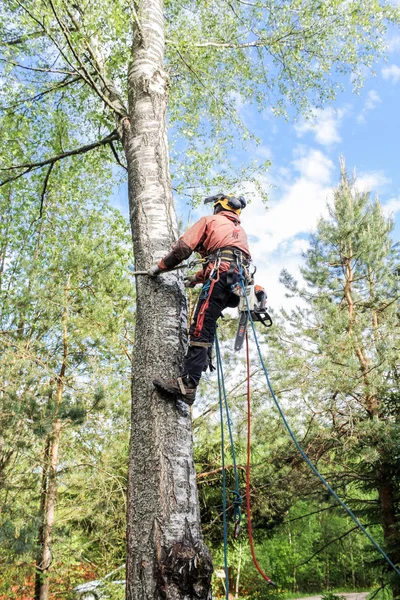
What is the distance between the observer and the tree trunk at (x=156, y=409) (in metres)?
2.00

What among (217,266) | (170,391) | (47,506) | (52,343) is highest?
(52,343)

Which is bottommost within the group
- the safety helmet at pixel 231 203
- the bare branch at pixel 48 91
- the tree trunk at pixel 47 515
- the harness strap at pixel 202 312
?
the tree trunk at pixel 47 515

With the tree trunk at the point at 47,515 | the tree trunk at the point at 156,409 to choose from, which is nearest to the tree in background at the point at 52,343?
the tree trunk at the point at 47,515

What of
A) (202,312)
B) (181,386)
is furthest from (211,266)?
(181,386)

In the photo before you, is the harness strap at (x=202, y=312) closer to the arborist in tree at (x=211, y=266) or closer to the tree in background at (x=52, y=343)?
the arborist in tree at (x=211, y=266)

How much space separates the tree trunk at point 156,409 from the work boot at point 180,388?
47 millimetres

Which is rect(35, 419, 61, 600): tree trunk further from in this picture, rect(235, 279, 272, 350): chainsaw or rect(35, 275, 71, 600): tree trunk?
rect(235, 279, 272, 350): chainsaw

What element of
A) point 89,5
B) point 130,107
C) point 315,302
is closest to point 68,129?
point 89,5

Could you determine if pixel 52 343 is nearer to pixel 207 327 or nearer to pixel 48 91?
pixel 48 91

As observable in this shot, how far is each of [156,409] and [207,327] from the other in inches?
27.3

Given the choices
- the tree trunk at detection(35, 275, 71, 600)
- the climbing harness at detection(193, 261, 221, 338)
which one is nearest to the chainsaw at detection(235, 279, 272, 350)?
the climbing harness at detection(193, 261, 221, 338)

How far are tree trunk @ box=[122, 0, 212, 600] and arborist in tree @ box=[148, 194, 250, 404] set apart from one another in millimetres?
103

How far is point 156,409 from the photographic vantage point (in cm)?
235

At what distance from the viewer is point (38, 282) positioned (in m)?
7.91
